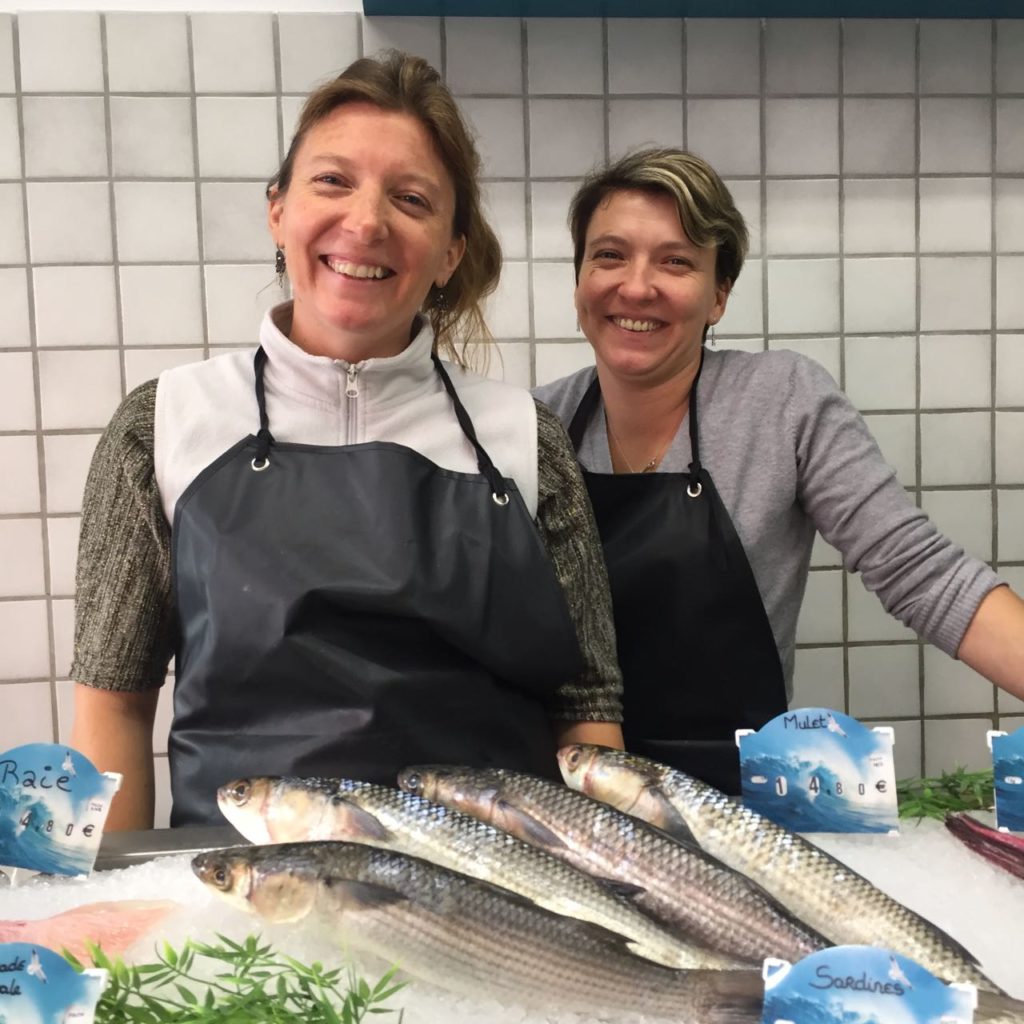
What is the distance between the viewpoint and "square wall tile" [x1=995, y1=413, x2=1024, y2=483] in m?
2.40

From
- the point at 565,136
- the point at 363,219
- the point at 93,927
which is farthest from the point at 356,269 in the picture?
the point at 565,136

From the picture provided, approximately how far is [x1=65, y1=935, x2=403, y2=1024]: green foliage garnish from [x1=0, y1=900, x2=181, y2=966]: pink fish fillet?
0.13ft

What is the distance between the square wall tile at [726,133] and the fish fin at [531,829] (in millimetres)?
1798

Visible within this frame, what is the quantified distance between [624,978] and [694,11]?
2.04m

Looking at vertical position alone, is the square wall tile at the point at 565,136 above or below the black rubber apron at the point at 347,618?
above

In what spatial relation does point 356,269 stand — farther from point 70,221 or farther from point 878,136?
point 878,136

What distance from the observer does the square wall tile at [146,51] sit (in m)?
2.18

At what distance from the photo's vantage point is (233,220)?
88.3 inches

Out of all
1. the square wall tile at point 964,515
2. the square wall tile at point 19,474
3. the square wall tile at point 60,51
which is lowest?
the square wall tile at point 964,515

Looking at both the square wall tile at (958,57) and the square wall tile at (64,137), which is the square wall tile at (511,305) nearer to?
the square wall tile at (64,137)

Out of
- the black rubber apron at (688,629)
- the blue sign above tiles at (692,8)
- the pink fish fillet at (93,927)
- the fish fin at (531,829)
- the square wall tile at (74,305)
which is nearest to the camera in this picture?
the pink fish fillet at (93,927)

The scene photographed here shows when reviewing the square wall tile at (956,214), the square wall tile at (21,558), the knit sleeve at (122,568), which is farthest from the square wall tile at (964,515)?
the square wall tile at (21,558)

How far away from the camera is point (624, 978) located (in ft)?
2.34

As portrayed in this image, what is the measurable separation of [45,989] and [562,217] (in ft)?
6.39
